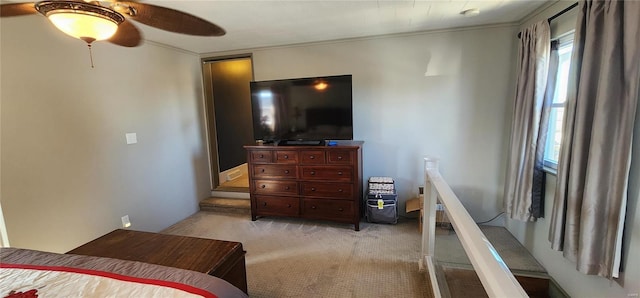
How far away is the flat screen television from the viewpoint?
2.93 metres

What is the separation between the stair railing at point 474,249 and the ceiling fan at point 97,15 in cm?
188

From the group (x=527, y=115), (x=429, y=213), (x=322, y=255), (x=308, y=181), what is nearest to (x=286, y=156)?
(x=308, y=181)

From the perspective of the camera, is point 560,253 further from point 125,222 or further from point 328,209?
point 125,222

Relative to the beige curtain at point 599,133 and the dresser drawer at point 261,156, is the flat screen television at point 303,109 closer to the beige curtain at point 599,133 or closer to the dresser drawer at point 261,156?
the dresser drawer at point 261,156

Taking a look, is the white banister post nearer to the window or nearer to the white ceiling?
the window

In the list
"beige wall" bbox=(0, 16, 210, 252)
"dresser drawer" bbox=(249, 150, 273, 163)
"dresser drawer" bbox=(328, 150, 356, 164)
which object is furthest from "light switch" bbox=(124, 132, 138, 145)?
"dresser drawer" bbox=(328, 150, 356, 164)

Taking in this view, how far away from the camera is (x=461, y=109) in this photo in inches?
119

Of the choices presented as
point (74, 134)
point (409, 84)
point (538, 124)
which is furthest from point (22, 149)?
point (538, 124)

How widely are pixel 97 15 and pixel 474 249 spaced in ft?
6.45

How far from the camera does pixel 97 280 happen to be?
1191 millimetres

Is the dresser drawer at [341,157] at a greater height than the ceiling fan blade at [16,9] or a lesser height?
lesser

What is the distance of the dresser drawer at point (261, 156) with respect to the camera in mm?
3146

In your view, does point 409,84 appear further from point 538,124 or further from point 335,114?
point 538,124

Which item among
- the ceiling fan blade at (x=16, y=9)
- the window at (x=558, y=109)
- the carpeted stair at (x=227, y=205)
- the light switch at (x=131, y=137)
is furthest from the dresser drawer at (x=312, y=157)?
the ceiling fan blade at (x=16, y=9)
